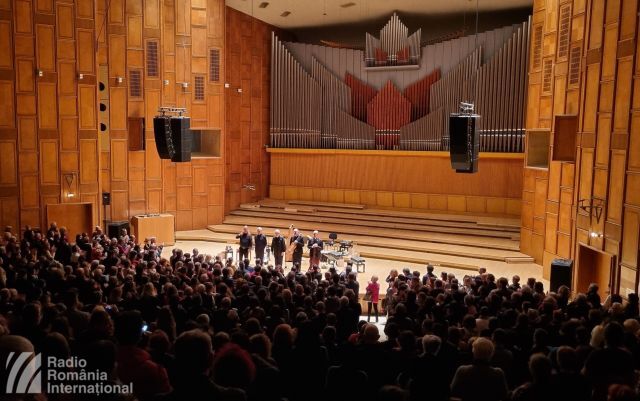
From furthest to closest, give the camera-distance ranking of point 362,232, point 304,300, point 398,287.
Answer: point 362,232 < point 398,287 < point 304,300

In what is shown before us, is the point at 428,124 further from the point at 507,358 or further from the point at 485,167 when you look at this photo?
the point at 507,358

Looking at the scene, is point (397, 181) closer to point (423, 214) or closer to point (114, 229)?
point (423, 214)

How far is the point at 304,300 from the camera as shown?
6.66m

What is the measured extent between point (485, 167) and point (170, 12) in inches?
378

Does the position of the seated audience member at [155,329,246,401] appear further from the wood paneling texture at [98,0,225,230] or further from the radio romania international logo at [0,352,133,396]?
the wood paneling texture at [98,0,225,230]

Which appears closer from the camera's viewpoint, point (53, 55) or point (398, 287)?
point (398, 287)

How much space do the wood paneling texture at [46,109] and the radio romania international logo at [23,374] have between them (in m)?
11.3

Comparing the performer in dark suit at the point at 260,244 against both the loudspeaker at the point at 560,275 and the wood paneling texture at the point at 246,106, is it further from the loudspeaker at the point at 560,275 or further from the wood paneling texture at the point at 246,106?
the loudspeaker at the point at 560,275

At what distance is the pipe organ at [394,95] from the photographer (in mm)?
15602

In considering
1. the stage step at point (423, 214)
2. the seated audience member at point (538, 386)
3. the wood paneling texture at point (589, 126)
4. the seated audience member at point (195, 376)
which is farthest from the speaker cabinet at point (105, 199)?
the seated audience member at point (538, 386)

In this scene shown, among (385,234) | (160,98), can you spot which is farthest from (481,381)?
(160,98)

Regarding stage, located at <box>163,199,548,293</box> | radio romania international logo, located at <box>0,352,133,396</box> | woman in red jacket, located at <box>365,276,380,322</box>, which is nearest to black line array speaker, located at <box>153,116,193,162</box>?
stage, located at <box>163,199,548,293</box>

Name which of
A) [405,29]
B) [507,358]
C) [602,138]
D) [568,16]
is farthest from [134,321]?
[405,29]

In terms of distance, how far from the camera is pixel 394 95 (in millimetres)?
17516
